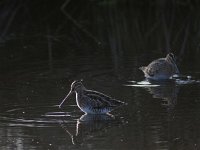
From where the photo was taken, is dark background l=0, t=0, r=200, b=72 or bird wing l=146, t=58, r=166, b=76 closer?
bird wing l=146, t=58, r=166, b=76

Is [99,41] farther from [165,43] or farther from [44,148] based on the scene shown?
[44,148]

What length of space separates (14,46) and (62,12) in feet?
25.9

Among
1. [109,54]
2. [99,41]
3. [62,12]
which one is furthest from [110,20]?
[109,54]

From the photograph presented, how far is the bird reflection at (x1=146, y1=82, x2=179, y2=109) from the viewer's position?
12282 mm

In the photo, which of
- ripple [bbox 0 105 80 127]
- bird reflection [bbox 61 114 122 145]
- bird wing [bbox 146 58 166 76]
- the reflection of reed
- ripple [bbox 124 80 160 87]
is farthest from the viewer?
bird wing [bbox 146 58 166 76]

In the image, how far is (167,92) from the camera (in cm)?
1320

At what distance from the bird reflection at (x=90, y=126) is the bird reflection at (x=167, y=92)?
1.14 m

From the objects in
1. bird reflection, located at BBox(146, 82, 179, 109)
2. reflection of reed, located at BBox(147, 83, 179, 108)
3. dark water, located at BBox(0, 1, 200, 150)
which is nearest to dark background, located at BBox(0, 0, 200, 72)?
dark water, located at BBox(0, 1, 200, 150)

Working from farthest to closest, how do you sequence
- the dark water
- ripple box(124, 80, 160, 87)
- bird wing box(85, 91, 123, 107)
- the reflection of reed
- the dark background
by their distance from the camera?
the dark background → ripple box(124, 80, 160, 87) → the reflection of reed → bird wing box(85, 91, 123, 107) → the dark water

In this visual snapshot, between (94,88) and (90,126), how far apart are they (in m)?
2.60

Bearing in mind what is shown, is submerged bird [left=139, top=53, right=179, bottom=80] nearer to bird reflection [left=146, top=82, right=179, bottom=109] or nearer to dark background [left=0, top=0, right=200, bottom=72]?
bird reflection [left=146, top=82, right=179, bottom=109]

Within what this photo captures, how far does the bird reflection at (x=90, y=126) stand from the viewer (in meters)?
10.3

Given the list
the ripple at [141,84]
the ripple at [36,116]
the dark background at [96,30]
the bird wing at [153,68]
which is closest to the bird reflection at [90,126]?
the ripple at [36,116]

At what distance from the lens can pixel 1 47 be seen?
1838cm
